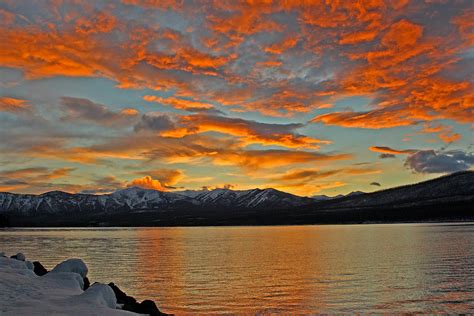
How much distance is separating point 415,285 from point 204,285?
17497 millimetres

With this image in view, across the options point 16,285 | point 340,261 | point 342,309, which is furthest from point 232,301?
point 340,261

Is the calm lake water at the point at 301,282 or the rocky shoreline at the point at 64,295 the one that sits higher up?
the rocky shoreline at the point at 64,295

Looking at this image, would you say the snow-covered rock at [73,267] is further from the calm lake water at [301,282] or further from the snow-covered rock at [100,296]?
the snow-covered rock at [100,296]

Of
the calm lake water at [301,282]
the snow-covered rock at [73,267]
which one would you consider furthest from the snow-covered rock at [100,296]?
the snow-covered rock at [73,267]

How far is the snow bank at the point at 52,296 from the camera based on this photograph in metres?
17.8

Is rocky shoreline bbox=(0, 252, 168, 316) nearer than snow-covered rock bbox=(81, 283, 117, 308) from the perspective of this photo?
Yes

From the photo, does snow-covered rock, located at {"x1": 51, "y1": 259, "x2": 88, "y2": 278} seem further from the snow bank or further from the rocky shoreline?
the snow bank

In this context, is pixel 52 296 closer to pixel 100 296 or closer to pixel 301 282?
pixel 100 296

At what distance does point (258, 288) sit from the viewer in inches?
1512

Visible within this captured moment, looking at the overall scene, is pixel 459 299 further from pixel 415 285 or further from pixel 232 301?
pixel 232 301

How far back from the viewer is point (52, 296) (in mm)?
21422

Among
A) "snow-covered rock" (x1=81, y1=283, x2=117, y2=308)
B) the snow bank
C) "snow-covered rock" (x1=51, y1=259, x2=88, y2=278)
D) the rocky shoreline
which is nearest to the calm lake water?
"snow-covered rock" (x1=51, y1=259, x2=88, y2=278)

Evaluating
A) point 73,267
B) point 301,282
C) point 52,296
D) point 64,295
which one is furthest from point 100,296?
point 301,282

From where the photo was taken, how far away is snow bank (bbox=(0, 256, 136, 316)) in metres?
17.8
